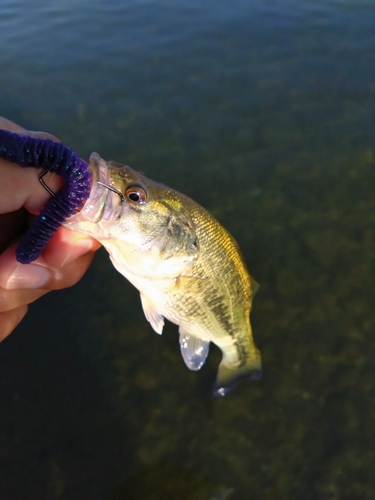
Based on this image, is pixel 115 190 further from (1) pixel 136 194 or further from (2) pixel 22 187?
(2) pixel 22 187

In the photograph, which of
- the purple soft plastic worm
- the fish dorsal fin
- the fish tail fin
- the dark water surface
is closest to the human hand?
the purple soft plastic worm

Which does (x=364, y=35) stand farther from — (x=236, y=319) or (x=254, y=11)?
(x=236, y=319)

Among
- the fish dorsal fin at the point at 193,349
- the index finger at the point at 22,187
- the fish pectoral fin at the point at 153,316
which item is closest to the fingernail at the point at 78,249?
the index finger at the point at 22,187

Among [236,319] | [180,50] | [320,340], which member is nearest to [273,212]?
[320,340]

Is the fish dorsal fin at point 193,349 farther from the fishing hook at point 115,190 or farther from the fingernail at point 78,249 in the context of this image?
the fishing hook at point 115,190

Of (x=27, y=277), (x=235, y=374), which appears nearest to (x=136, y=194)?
(x=27, y=277)
